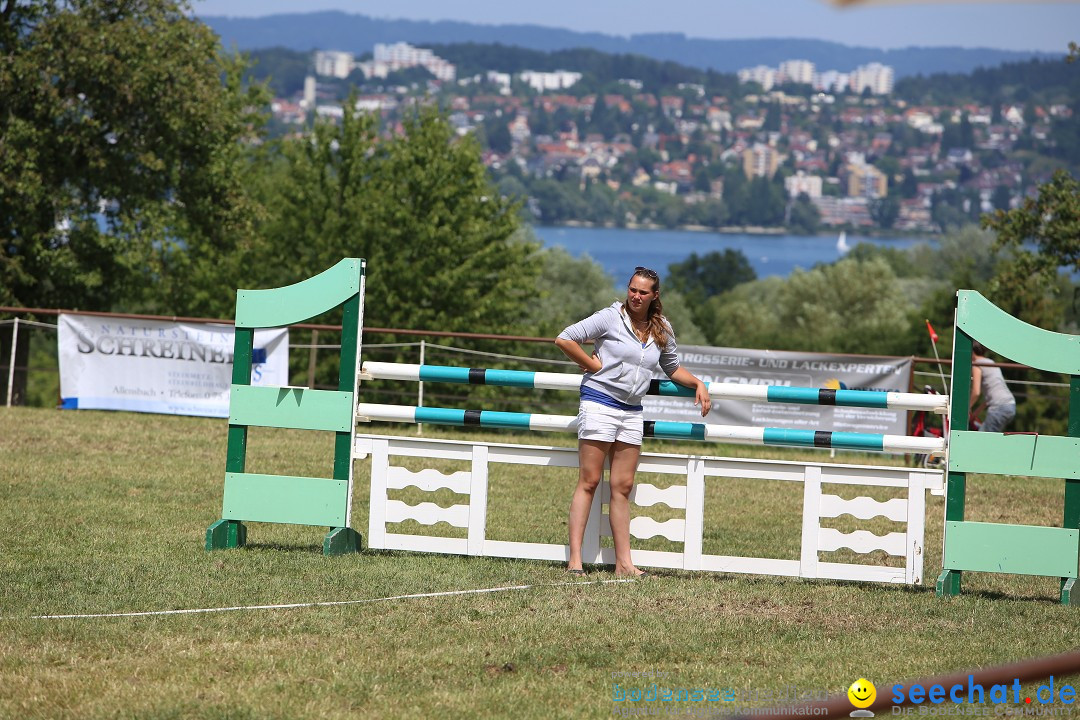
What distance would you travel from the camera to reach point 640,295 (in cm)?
670

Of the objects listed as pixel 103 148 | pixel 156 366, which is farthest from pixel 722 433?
pixel 103 148

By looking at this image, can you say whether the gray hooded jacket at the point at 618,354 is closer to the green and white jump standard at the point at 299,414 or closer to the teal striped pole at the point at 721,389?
the teal striped pole at the point at 721,389

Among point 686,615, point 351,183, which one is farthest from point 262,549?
point 351,183

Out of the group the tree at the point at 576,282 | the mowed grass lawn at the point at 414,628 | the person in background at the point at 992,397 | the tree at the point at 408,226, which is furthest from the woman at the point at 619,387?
the tree at the point at 576,282

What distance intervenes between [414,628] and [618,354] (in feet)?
6.46

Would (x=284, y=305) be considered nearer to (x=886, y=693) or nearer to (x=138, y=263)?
(x=886, y=693)

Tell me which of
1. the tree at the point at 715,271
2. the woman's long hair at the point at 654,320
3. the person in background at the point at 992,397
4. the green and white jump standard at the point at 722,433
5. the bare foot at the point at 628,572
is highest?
the tree at the point at 715,271

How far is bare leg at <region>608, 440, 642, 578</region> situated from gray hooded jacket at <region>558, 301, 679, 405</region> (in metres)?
0.29

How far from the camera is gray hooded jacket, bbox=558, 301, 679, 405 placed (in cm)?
669

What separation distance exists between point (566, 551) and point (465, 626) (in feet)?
5.32

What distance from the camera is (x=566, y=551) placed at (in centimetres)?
717

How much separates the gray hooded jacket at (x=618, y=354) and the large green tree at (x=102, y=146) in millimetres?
17219

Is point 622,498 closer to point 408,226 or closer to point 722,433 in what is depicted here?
point 722,433

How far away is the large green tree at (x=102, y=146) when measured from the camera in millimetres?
21438
